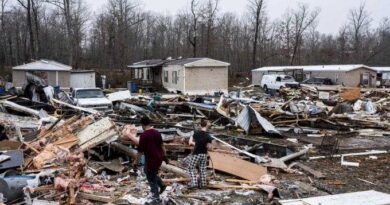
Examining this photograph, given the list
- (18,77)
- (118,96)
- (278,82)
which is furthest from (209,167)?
(278,82)

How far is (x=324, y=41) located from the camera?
8994 centimetres

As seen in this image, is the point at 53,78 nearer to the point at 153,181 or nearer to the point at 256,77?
the point at 256,77

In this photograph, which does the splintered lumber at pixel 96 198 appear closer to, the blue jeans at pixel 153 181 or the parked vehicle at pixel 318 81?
the blue jeans at pixel 153 181

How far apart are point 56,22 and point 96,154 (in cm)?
6506

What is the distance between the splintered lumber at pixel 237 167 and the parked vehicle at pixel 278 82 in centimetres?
3178

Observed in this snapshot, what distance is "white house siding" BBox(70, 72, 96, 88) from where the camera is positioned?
40.8 meters

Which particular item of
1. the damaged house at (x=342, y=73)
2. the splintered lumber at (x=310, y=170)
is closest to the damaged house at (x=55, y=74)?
the damaged house at (x=342, y=73)

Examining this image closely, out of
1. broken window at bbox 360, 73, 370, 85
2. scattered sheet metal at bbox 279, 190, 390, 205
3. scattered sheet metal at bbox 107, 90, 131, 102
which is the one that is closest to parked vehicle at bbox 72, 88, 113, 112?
scattered sheet metal at bbox 107, 90, 131, 102

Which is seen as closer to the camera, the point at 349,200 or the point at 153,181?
the point at 349,200

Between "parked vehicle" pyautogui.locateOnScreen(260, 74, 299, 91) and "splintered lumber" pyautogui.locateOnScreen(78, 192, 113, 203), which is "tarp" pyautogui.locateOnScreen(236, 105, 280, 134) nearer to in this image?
"splintered lumber" pyautogui.locateOnScreen(78, 192, 113, 203)

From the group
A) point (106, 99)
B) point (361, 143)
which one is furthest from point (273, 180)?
point (106, 99)

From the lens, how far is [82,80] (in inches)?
1620

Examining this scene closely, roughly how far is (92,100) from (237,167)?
14933mm

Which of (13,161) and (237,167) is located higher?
(13,161)
